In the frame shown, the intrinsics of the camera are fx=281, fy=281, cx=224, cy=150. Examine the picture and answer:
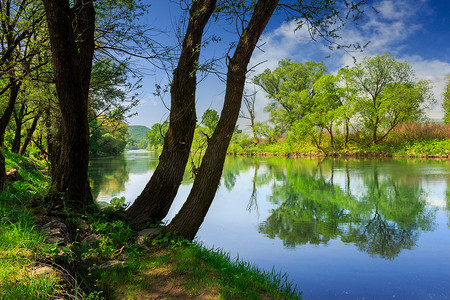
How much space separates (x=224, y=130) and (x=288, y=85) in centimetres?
3746

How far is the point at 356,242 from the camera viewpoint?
5578 mm

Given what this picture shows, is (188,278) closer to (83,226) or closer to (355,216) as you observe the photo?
(83,226)

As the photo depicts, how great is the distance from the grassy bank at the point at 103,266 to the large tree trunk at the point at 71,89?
40 centimetres

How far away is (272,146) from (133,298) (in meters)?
37.9

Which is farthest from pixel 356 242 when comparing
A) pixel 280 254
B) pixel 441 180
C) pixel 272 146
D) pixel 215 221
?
pixel 272 146

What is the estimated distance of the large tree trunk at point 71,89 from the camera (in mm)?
3744

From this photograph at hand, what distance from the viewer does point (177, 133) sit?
484cm

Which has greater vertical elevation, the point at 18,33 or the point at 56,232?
the point at 18,33

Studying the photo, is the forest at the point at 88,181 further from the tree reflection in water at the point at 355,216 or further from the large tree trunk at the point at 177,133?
the tree reflection in water at the point at 355,216

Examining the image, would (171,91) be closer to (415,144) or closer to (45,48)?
(45,48)

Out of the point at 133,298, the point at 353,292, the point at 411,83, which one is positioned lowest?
the point at 353,292

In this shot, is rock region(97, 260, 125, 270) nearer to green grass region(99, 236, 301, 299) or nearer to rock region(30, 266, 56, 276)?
green grass region(99, 236, 301, 299)

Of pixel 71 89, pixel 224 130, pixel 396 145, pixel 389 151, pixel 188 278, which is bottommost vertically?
pixel 188 278

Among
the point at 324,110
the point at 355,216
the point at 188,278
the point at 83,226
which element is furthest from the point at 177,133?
the point at 324,110
